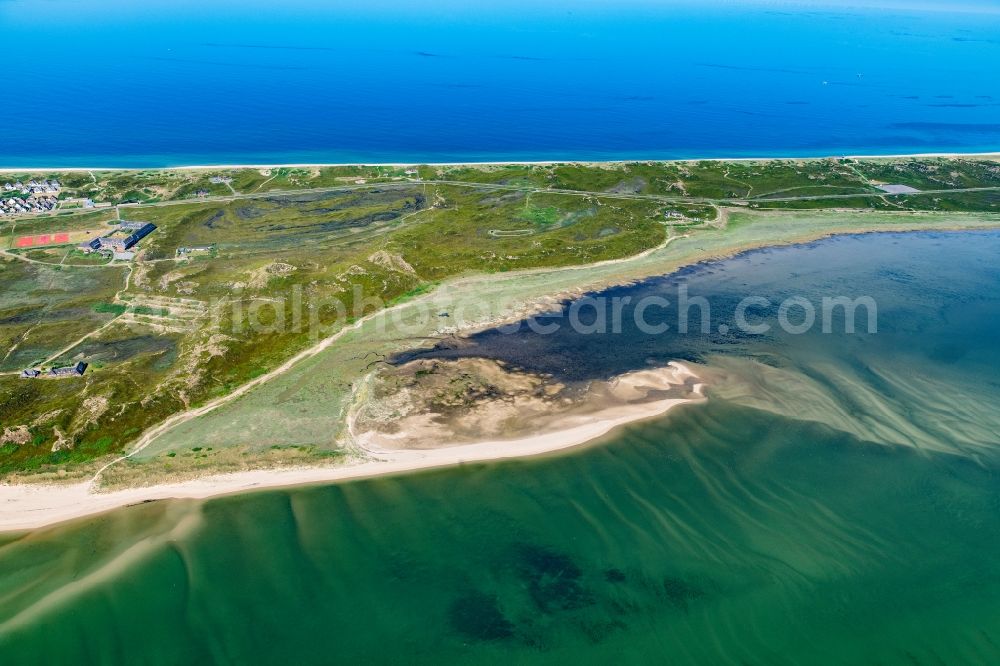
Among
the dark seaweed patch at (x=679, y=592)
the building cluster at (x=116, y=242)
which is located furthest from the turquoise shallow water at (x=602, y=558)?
the building cluster at (x=116, y=242)

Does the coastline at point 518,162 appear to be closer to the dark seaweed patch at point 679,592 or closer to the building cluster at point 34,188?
the building cluster at point 34,188

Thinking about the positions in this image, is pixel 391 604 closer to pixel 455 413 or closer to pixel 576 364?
pixel 455 413

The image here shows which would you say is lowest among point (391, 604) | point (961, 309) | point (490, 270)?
point (391, 604)

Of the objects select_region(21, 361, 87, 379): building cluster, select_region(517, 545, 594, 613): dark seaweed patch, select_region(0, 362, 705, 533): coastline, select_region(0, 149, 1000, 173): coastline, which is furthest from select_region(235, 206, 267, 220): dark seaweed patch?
select_region(517, 545, 594, 613): dark seaweed patch

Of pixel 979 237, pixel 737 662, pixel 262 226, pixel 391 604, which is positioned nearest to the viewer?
pixel 737 662

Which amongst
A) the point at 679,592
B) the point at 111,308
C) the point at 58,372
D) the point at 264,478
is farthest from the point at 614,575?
the point at 111,308

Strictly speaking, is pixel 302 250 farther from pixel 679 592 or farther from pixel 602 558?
pixel 679 592

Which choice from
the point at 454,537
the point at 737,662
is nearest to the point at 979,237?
the point at 737,662
